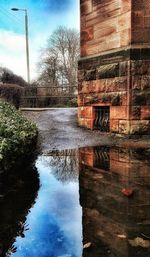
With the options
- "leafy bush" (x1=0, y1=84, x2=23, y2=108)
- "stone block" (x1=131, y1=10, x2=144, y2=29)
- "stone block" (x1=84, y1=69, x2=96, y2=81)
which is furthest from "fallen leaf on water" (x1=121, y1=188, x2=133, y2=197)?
"leafy bush" (x1=0, y1=84, x2=23, y2=108)

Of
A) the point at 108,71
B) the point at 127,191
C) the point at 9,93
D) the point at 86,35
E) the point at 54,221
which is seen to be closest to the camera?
the point at 54,221

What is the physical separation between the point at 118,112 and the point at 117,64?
129 centimetres

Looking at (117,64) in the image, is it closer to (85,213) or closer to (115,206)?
(115,206)

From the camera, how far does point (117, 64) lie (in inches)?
336

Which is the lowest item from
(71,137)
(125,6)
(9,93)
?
(71,137)

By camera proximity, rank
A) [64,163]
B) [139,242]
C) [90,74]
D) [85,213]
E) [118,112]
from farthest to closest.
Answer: [90,74] < [118,112] < [64,163] < [85,213] < [139,242]

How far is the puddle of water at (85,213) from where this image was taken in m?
2.67

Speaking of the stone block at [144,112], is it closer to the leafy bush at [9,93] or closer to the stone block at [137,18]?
the stone block at [137,18]

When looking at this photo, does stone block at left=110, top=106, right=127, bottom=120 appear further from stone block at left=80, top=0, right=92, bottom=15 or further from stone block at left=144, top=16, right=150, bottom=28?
stone block at left=80, top=0, right=92, bottom=15

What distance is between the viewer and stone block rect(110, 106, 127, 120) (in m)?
8.45

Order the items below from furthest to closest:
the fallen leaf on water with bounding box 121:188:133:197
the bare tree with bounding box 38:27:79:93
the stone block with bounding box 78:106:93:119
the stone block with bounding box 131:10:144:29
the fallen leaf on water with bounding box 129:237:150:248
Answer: the bare tree with bounding box 38:27:79:93
the stone block with bounding box 78:106:93:119
the stone block with bounding box 131:10:144:29
the fallen leaf on water with bounding box 121:188:133:197
the fallen leaf on water with bounding box 129:237:150:248

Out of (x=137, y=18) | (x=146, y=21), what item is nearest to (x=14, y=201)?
(x=137, y=18)

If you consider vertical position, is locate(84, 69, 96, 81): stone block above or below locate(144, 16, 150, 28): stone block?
below

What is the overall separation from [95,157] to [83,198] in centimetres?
257
